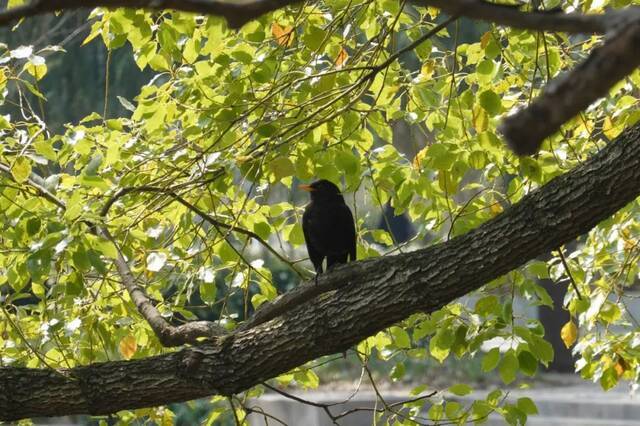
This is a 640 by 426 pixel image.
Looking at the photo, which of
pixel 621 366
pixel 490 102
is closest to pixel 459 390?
pixel 621 366

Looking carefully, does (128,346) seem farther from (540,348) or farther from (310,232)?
(540,348)

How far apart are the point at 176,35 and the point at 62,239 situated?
94 centimetres

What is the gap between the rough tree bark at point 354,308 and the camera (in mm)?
2926

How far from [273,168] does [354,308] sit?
0.73 m

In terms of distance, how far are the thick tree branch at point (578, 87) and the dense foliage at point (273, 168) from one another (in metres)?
2.01

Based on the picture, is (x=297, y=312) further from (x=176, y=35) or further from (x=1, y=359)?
(x=1, y=359)

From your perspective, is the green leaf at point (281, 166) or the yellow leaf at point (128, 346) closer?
the green leaf at point (281, 166)

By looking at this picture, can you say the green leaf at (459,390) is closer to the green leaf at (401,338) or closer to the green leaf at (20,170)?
the green leaf at (401,338)

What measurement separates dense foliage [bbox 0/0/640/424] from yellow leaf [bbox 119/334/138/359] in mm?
16

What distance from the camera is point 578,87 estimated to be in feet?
4.24

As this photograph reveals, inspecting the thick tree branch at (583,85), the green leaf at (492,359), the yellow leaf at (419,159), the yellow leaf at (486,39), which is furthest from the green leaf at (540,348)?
the thick tree branch at (583,85)

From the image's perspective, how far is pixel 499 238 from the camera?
9.89 feet

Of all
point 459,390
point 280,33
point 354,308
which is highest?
point 280,33

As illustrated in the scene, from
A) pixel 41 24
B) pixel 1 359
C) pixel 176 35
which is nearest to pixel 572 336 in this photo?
pixel 176 35
